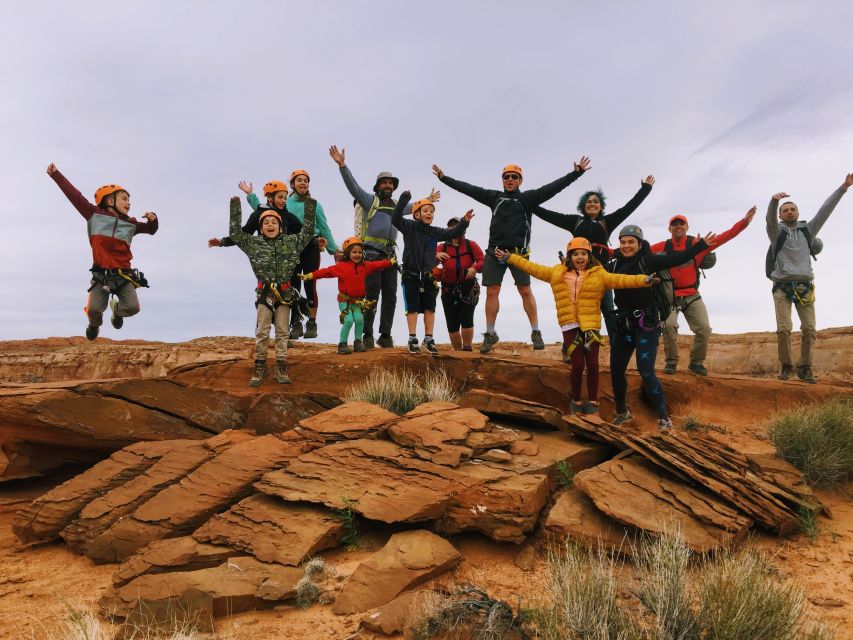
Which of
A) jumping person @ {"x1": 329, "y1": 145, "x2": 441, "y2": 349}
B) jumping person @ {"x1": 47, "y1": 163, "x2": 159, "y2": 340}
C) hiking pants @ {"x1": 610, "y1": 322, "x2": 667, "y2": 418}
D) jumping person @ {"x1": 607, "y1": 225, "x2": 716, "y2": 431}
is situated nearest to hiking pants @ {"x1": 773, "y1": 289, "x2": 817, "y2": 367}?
jumping person @ {"x1": 607, "y1": 225, "x2": 716, "y2": 431}

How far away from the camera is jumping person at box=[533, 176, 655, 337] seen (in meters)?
8.62

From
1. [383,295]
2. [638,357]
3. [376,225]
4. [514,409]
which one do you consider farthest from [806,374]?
[376,225]

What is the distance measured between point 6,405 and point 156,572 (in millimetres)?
4233

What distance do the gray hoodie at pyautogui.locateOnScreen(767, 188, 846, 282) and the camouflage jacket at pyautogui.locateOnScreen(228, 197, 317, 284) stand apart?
785 cm

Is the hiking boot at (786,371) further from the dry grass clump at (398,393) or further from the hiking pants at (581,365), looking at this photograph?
the dry grass clump at (398,393)

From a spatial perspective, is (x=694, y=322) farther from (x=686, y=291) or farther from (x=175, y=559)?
(x=175, y=559)

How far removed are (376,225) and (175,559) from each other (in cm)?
624

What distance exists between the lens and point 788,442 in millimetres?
7344

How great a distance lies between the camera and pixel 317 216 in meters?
10.0

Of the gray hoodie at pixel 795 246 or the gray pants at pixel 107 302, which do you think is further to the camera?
the gray hoodie at pixel 795 246

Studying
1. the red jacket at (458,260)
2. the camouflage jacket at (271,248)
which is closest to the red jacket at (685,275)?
the red jacket at (458,260)

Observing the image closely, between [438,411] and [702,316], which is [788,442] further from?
[438,411]

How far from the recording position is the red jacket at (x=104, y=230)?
28.5 feet

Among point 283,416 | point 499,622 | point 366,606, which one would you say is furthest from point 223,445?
point 499,622
